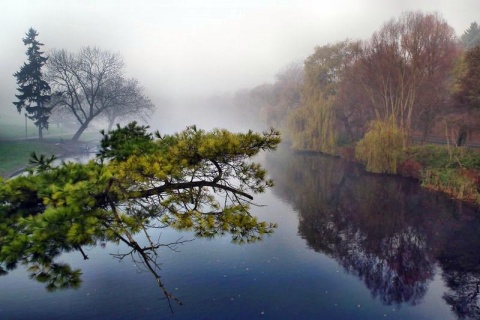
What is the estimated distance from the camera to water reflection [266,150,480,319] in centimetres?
1253

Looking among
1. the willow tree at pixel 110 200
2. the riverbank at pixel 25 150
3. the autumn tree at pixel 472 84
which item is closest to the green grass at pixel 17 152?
the riverbank at pixel 25 150

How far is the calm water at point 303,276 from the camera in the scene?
10758mm

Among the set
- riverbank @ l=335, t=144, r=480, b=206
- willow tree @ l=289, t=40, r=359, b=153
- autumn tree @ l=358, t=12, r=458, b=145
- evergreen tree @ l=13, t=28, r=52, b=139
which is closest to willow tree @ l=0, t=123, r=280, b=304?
riverbank @ l=335, t=144, r=480, b=206

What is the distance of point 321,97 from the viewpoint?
46.9 meters

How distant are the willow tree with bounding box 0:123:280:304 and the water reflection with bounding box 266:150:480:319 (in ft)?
27.6

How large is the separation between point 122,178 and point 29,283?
28.2 ft

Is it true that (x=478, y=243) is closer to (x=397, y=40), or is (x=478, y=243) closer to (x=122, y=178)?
(x=122, y=178)

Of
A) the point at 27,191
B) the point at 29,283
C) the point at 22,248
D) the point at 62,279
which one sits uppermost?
the point at 27,191

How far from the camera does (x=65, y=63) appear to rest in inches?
1927

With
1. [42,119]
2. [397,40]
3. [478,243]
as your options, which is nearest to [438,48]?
[397,40]

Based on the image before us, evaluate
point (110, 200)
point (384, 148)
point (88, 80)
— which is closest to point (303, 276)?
point (110, 200)

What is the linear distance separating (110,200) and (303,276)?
363 inches

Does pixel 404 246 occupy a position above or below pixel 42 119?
below

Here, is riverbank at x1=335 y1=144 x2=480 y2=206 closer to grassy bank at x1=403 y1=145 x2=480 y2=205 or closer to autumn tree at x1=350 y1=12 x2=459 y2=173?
grassy bank at x1=403 y1=145 x2=480 y2=205
